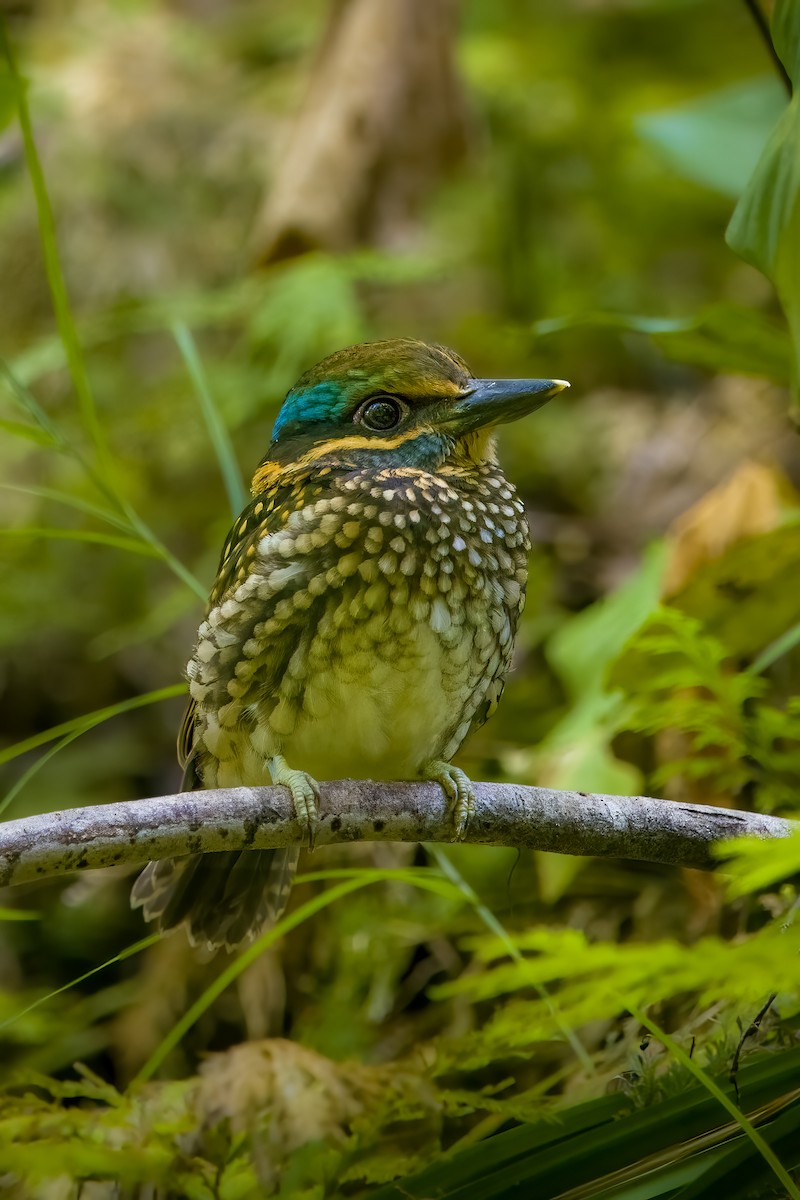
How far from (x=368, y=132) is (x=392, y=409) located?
2171 mm

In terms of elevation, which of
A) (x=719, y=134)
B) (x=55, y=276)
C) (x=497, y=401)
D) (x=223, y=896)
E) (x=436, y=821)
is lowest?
(x=436, y=821)

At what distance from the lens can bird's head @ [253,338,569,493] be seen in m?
1.85

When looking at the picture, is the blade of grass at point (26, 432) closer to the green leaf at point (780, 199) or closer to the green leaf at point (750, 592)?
the green leaf at point (780, 199)

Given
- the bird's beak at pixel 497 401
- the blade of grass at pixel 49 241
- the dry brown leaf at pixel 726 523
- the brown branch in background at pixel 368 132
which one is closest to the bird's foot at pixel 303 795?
the bird's beak at pixel 497 401

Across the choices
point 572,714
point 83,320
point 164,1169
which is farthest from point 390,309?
point 164,1169

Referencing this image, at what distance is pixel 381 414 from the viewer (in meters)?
1.89

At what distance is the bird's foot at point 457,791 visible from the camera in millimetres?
1683

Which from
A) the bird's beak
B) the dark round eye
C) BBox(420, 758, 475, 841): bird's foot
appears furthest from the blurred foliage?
the dark round eye

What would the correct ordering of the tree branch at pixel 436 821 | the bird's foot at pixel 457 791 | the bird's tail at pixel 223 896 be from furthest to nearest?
the bird's tail at pixel 223 896, the bird's foot at pixel 457 791, the tree branch at pixel 436 821

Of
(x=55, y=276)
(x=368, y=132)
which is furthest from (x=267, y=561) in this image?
(x=368, y=132)

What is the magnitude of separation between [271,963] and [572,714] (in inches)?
34.2

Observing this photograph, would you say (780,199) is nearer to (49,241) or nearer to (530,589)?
(49,241)

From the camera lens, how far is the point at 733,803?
2.43m

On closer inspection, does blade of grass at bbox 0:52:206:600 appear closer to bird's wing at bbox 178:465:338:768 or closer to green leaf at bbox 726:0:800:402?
bird's wing at bbox 178:465:338:768
